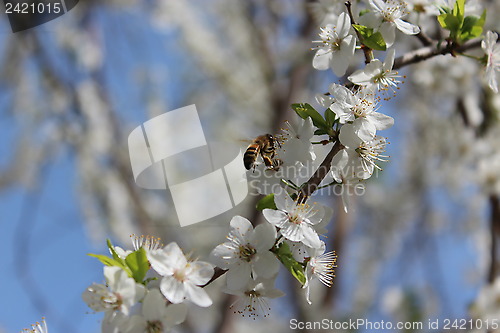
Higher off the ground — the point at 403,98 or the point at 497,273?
the point at 497,273

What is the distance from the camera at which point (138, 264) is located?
79cm

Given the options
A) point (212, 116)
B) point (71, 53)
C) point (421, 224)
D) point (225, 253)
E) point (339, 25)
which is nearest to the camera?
point (225, 253)

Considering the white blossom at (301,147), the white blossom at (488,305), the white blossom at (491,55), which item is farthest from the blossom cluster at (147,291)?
the white blossom at (488,305)

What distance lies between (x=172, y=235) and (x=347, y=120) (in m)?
3.34

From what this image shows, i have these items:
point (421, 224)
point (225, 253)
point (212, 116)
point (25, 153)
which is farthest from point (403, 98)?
point (225, 253)

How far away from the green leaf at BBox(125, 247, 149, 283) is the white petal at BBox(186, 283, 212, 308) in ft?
0.24

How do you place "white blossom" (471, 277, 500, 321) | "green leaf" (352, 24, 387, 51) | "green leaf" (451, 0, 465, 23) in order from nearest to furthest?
"green leaf" (352, 24, 387, 51) → "green leaf" (451, 0, 465, 23) → "white blossom" (471, 277, 500, 321)

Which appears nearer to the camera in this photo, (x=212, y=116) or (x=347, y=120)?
(x=347, y=120)

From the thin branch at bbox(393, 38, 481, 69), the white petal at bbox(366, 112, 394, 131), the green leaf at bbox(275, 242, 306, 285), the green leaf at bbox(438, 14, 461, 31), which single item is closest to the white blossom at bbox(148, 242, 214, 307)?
the green leaf at bbox(275, 242, 306, 285)

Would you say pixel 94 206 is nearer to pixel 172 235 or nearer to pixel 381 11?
pixel 172 235

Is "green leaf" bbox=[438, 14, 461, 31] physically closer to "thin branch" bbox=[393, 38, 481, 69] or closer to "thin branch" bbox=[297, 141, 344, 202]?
"thin branch" bbox=[393, 38, 481, 69]

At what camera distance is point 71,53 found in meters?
3.57

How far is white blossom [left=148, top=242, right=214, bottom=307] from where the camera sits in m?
0.77

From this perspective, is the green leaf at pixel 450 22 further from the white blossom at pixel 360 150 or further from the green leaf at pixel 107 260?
the green leaf at pixel 107 260
